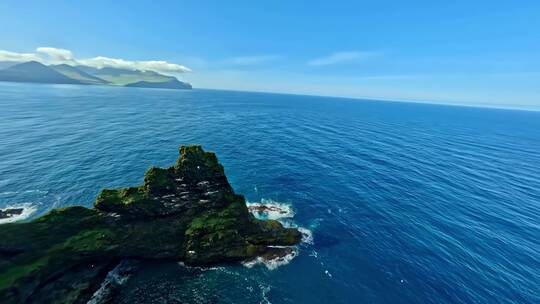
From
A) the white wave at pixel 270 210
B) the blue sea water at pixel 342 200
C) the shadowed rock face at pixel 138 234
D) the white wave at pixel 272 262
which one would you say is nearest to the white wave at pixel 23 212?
the blue sea water at pixel 342 200

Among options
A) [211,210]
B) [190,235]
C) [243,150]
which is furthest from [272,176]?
[190,235]

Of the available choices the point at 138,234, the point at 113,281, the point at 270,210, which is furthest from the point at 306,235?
the point at 113,281

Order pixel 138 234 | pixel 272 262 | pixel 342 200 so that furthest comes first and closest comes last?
1. pixel 342 200
2. pixel 272 262
3. pixel 138 234

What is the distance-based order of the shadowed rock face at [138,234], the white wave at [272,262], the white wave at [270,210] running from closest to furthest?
the shadowed rock face at [138,234]
the white wave at [272,262]
the white wave at [270,210]

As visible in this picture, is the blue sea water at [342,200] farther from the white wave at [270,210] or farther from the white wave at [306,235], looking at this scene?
the white wave at [270,210]

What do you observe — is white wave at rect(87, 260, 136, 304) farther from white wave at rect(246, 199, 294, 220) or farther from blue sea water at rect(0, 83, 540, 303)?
white wave at rect(246, 199, 294, 220)

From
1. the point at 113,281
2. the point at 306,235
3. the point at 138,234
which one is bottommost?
the point at 113,281

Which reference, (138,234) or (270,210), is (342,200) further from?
(138,234)
